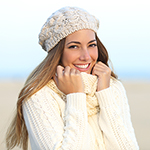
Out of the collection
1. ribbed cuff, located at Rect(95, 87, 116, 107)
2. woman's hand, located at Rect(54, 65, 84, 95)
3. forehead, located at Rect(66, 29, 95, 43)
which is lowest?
ribbed cuff, located at Rect(95, 87, 116, 107)

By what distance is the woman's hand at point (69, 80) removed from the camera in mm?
2961

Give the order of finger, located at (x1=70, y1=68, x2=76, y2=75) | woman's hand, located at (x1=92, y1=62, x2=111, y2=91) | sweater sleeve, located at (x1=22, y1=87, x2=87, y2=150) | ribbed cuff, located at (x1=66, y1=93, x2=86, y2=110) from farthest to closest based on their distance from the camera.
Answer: woman's hand, located at (x1=92, y1=62, x2=111, y2=91) → finger, located at (x1=70, y1=68, x2=76, y2=75) → ribbed cuff, located at (x1=66, y1=93, x2=86, y2=110) → sweater sleeve, located at (x1=22, y1=87, x2=87, y2=150)

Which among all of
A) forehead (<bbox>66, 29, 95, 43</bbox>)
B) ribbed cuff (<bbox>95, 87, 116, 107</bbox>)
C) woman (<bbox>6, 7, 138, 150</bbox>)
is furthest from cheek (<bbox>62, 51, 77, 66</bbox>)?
ribbed cuff (<bbox>95, 87, 116, 107</bbox>)

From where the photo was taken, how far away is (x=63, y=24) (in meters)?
3.08

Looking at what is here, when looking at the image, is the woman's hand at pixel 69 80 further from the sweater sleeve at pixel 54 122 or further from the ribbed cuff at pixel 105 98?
the ribbed cuff at pixel 105 98

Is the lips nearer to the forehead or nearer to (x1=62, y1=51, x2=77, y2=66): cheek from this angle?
(x1=62, y1=51, x2=77, y2=66): cheek

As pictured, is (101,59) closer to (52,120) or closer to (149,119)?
(52,120)

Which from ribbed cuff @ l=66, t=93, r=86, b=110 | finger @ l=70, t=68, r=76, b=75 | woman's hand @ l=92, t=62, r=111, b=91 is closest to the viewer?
ribbed cuff @ l=66, t=93, r=86, b=110

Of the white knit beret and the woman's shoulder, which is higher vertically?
the white knit beret

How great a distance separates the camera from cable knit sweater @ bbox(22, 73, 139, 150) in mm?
2752

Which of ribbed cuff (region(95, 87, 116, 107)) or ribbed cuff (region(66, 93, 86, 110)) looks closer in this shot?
ribbed cuff (region(66, 93, 86, 110))

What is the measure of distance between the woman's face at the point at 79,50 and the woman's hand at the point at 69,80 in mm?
83

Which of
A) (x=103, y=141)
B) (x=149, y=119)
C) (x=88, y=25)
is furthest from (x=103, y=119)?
(x=149, y=119)

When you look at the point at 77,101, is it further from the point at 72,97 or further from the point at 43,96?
the point at 43,96
